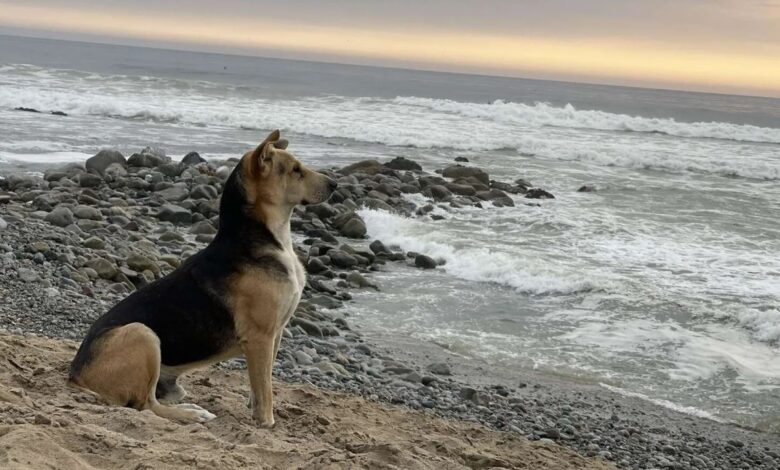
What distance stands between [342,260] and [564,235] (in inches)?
205

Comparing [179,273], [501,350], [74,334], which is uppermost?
[179,273]

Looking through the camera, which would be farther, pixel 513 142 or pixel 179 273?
pixel 513 142

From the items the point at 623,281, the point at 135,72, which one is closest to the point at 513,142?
the point at 623,281

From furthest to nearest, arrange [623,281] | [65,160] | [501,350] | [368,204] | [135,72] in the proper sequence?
[135,72] → [65,160] → [368,204] → [623,281] → [501,350]

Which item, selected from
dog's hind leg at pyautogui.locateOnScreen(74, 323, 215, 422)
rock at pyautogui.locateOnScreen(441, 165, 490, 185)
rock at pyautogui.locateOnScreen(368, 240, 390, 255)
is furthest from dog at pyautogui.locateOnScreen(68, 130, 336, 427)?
rock at pyautogui.locateOnScreen(441, 165, 490, 185)

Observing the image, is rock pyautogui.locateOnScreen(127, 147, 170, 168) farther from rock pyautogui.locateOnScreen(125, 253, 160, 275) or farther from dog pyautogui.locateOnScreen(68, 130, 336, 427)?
dog pyautogui.locateOnScreen(68, 130, 336, 427)

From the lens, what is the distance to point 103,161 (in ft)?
58.6

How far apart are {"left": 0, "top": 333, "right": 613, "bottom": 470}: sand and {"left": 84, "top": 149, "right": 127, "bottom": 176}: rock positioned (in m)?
11.7

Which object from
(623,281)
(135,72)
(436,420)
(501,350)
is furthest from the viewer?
(135,72)

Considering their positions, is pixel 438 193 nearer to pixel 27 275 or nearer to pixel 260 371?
pixel 27 275

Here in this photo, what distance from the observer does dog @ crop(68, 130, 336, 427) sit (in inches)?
193

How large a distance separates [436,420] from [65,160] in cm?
1623

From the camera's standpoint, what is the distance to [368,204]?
17.0 metres

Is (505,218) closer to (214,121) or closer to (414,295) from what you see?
(414,295)
